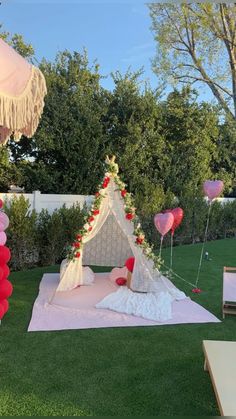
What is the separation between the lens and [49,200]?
9.47 m

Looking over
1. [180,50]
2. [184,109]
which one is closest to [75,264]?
[184,109]


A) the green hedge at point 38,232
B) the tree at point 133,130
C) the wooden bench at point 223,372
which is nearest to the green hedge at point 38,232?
the green hedge at point 38,232

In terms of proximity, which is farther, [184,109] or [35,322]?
[184,109]

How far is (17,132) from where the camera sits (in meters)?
3.44

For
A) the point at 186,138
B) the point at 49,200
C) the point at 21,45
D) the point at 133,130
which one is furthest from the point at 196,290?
the point at 21,45

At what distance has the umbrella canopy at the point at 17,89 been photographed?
2.65 m

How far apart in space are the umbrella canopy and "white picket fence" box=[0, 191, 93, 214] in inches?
227

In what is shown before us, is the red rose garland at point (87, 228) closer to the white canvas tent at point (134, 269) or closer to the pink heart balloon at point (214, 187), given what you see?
the white canvas tent at point (134, 269)

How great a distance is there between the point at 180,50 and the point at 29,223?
1391 centimetres

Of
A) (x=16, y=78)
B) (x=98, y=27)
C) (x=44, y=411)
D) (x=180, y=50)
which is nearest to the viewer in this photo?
(x=16, y=78)

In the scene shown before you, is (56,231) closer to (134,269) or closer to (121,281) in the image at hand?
(121,281)

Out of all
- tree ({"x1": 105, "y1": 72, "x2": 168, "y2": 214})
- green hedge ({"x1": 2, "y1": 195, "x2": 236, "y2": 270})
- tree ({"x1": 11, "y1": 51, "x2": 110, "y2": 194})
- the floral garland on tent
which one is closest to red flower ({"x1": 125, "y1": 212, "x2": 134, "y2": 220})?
the floral garland on tent

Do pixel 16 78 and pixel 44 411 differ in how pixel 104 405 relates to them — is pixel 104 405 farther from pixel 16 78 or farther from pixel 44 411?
pixel 16 78

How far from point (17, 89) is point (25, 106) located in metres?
0.20
